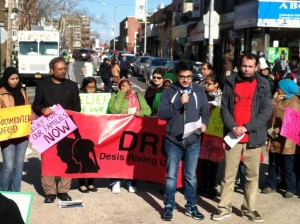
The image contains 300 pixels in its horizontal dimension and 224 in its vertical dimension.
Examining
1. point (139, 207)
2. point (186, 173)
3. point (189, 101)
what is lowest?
point (139, 207)

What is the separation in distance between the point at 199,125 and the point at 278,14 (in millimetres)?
19507

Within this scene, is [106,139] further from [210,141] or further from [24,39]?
[24,39]

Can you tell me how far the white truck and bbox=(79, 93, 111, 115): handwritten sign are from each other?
60.7 feet

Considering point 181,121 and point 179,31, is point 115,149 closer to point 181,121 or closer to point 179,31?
point 181,121

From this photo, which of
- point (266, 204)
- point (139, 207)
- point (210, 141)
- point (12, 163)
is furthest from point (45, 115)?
point (266, 204)

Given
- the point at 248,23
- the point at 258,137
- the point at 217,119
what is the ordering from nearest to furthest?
1. the point at 258,137
2. the point at 217,119
3. the point at 248,23

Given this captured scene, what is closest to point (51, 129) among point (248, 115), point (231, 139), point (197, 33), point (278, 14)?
point (231, 139)

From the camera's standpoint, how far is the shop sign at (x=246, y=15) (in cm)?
2468

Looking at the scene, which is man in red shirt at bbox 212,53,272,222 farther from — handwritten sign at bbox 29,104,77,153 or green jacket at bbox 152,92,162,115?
handwritten sign at bbox 29,104,77,153

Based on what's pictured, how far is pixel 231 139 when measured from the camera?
5.80 metres

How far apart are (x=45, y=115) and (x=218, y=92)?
2.46m

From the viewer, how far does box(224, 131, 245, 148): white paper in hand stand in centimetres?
578

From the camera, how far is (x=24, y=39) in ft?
89.5

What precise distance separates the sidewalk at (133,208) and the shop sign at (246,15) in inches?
722
